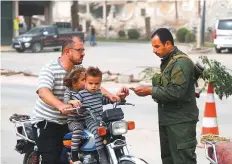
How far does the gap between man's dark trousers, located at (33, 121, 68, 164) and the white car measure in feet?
90.9

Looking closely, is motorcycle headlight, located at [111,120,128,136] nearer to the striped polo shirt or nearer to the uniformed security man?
the uniformed security man

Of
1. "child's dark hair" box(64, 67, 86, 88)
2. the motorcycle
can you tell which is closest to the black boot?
the motorcycle

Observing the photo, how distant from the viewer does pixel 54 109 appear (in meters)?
5.62

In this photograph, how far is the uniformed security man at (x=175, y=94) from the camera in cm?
516

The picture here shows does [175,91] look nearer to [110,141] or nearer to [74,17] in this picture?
[110,141]

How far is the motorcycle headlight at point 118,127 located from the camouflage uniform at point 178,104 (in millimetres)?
381

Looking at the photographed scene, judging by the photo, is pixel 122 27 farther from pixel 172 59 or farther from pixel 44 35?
pixel 172 59

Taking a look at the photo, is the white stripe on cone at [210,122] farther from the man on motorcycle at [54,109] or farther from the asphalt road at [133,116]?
the man on motorcycle at [54,109]

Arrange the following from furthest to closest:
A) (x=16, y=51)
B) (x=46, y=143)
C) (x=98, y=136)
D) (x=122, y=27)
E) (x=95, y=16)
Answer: (x=95, y=16) → (x=122, y=27) → (x=16, y=51) → (x=46, y=143) → (x=98, y=136)

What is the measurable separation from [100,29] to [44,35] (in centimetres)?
4136

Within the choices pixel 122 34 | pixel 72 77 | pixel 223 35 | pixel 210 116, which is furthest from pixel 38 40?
pixel 122 34

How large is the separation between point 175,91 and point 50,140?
1.37m

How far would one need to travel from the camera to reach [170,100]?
5.21 metres

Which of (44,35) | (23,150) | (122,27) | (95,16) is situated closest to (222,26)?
(44,35)
